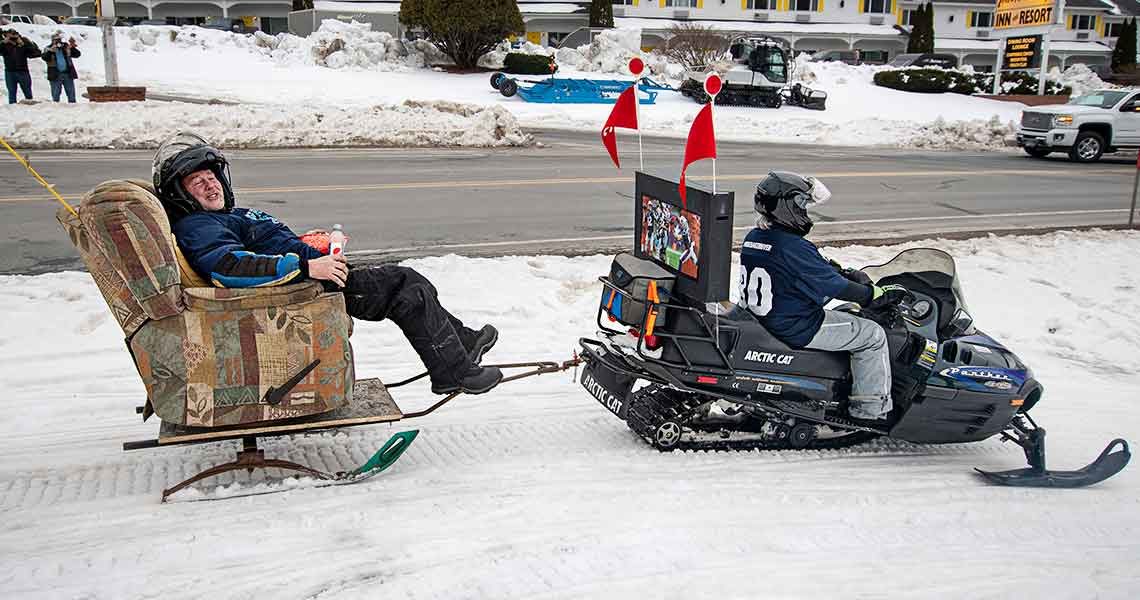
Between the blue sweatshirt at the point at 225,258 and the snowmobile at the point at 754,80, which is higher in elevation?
the snowmobile at the point at 754,80

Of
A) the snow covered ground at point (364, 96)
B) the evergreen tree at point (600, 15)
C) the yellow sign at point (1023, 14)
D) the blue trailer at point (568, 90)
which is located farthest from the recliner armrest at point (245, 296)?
the evergreen tree at point (600, 15)

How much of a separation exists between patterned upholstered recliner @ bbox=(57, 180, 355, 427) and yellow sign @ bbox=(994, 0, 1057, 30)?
35960mm

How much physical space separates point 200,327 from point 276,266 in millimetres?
454

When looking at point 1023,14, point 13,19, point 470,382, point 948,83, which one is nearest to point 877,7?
point 948,83

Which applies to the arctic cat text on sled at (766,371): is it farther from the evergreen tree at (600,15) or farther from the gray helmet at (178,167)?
the evergreen tree at (600,15)

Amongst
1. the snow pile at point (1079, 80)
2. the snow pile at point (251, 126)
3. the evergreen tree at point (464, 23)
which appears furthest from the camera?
the snow pile at point (1079, 80)

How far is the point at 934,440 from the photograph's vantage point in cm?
562

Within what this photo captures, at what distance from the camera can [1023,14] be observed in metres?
35.1

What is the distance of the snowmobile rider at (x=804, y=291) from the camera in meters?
5.12

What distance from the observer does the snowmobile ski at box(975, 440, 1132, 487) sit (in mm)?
5312

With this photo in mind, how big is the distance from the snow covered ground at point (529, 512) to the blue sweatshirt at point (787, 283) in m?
0.79

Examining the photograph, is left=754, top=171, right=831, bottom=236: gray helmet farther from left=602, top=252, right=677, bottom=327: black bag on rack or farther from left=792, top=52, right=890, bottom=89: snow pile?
left=792, top=52, right=890, bottom=89: snow pile

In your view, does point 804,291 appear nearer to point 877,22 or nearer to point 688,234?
point 688,234

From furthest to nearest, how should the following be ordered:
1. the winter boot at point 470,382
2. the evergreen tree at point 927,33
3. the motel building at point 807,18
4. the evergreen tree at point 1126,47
A: the motel building at point 807,18 → the evergreen tree at point 927,33 → the evergreen tree at point 1126,47 → the winter boot at point 470,382
